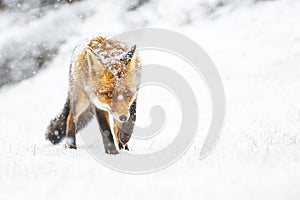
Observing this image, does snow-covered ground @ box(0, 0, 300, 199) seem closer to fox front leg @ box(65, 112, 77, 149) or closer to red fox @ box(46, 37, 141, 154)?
fox front leg @ box(65, 112, 77, 149)

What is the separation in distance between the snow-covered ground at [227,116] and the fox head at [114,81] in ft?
2.56

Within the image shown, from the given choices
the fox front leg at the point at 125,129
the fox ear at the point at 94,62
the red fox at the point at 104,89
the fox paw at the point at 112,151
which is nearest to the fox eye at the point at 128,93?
the red fox at the point at 104,89

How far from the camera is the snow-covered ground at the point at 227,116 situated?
3801mm

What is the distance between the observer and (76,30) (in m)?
17.4

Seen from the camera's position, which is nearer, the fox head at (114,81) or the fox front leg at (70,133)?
the fox head at (114,81)

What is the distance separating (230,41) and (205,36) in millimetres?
1159

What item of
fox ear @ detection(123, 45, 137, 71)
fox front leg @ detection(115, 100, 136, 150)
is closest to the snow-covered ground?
fox front leg @ detection(115, 100, 136, 150)

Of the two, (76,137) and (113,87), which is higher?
(113,87)

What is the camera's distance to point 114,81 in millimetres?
5414

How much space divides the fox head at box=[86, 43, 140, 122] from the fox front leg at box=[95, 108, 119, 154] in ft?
0.78

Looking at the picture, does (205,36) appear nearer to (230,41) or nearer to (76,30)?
(230,41)

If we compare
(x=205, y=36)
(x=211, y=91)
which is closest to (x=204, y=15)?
(x=205, y=36)

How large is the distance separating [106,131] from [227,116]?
5.56 meters

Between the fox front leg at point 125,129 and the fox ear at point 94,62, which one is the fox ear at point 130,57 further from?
the fox front leg at point 125,129
